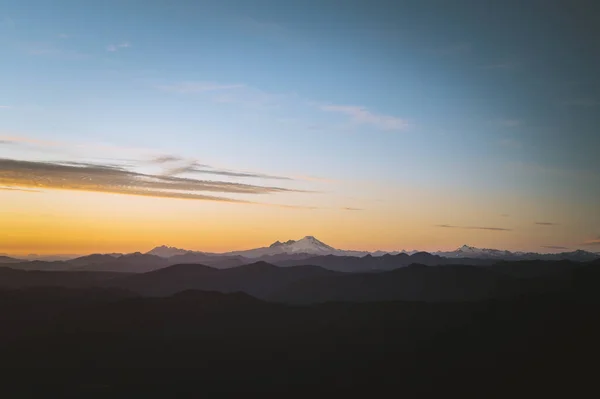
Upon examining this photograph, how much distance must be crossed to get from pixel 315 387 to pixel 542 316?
69.5 meters

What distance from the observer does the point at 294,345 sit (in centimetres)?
11525

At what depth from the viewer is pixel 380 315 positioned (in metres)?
137

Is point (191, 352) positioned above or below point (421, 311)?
below

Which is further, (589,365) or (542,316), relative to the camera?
(542,316)

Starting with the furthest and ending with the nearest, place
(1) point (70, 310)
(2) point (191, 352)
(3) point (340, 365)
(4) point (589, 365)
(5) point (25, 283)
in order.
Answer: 1. (5) point (25, 283)
2. (1) point (70, 310)
3. (2) point (191, 352)
4. (3) point (340, 365)
5. (4) point (589, 365)

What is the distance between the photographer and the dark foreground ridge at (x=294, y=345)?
91.2 m

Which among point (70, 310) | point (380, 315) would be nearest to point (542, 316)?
point (380, 315)

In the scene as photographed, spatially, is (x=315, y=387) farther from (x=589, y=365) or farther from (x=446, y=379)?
(x=589, y=365)

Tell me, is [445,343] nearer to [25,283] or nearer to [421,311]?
[421,311]

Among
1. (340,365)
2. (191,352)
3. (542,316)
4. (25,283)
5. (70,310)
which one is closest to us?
(340,365)

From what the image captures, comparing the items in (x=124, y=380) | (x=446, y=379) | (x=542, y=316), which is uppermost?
(x=542, y=316)

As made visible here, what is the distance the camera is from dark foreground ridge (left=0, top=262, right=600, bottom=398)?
91.2 metres

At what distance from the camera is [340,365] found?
4072 inches

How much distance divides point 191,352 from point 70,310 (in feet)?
152
